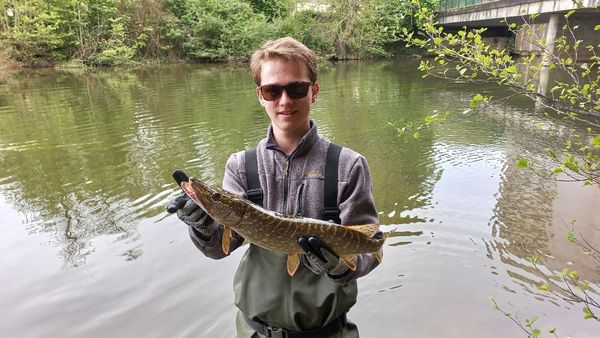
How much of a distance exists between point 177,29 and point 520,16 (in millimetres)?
31485

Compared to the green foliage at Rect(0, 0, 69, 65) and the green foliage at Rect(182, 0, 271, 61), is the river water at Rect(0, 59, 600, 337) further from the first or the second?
the green foliage at Rect(182, 0, 271, 61)

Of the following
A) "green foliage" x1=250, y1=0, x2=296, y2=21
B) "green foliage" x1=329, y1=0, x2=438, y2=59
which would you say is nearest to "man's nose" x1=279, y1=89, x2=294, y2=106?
"green foliage" x1=329, y1=0, x2=438, y2=59

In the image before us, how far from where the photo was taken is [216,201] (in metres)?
2.14

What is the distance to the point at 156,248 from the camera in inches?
251

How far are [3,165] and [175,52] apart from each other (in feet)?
106

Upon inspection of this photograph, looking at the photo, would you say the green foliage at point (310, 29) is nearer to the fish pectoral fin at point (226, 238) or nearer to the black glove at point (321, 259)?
the fish pectoral fin at point (226, 238)

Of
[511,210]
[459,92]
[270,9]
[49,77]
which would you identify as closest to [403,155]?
[511,210]

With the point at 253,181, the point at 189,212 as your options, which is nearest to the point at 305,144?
the point at 253,181

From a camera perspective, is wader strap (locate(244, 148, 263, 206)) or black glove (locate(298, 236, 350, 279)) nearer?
black glove (locate(298, 236, 350, 279))

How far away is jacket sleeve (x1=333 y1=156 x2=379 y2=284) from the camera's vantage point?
2.39m

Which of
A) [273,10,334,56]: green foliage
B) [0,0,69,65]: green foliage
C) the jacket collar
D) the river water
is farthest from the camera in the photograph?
[273,10,334,56]: green foliage

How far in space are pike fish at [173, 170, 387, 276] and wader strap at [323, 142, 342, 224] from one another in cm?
23

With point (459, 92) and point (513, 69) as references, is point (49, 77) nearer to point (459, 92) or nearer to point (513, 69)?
point (459, 92)

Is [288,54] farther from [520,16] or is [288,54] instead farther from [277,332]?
[520,16]
